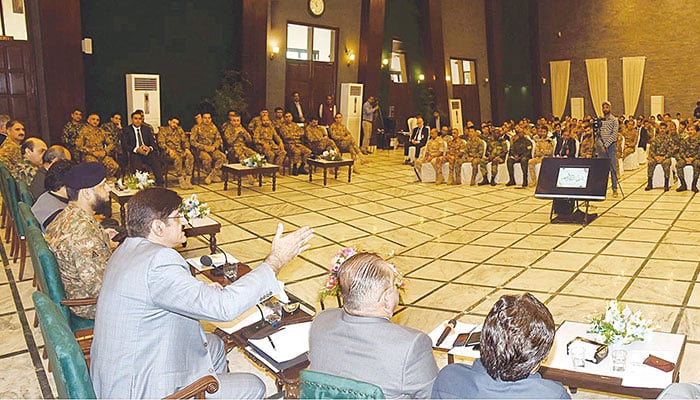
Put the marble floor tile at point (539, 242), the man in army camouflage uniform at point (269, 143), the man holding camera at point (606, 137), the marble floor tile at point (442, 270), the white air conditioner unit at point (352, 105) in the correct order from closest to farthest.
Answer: the marble floor tile at point (442, 270)
the marble floor tile at point (539, 242)
the man holding camera at point (606, 137)
the man in army camouflage uniform at point (269, 143)
the white air conditioner unit at point (352, 105)

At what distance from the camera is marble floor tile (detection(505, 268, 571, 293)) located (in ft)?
16.2

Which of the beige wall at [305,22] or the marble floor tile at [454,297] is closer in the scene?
the marble floor tile at [454,297]

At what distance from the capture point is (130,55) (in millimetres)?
11430

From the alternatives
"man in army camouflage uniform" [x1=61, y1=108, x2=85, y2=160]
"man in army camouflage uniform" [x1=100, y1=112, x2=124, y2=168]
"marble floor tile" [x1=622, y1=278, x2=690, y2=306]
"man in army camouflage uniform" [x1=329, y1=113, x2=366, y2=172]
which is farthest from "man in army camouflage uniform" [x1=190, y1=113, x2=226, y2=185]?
"marble floor tile" [x1=622, y1=278, x2=690, y2=306]

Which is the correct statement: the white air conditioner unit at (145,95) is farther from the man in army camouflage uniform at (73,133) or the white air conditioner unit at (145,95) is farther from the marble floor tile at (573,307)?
the marble floor tile at (573,307)

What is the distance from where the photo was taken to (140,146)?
9445 mm

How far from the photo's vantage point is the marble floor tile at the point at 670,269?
205 inches

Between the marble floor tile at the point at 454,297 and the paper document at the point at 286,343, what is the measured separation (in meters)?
2.10

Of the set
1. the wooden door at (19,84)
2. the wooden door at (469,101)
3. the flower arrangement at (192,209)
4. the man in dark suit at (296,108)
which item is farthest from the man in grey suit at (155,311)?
the wooden door at (469,101)

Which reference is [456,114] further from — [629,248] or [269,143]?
[629,248]

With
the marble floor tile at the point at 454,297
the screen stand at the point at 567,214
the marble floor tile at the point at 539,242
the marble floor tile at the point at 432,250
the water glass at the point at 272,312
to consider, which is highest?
the water glass at the point at 272,312

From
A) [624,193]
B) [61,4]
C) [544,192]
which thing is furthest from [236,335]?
[61,4]

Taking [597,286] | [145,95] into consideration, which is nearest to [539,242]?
[597,286]

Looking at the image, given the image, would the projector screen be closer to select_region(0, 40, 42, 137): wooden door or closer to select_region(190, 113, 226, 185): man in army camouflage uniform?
select_region(190, 113, 226, 185): man in army camouflage uniform
